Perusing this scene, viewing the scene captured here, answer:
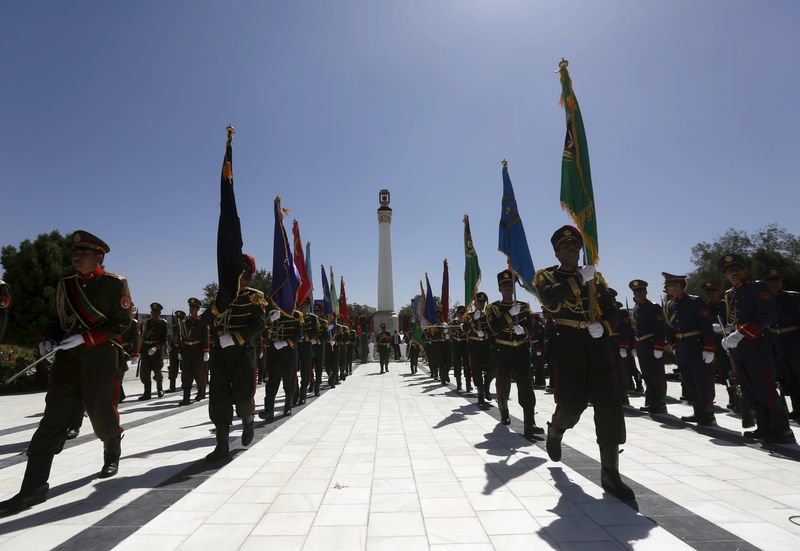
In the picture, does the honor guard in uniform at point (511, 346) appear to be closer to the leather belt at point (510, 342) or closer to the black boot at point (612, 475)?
the leather belt at point (510, 342)

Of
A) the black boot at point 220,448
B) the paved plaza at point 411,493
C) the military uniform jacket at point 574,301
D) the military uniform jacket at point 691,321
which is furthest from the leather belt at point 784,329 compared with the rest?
the black boot at point 220,448

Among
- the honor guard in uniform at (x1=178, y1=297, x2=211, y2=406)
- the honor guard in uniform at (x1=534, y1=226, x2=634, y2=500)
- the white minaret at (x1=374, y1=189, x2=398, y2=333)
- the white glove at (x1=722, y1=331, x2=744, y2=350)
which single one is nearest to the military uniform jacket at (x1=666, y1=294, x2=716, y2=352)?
the white glove at (x1=722, y1=331, x2=744, y2=350)

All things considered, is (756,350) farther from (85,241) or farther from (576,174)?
(85,241)

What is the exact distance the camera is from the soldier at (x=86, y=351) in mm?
4105

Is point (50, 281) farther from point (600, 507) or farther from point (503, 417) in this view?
point (600, 507)

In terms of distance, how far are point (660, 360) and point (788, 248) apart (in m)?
44.8

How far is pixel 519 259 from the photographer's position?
30.5 ft

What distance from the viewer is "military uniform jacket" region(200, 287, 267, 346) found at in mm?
5629

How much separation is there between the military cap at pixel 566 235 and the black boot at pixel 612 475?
1946 mm

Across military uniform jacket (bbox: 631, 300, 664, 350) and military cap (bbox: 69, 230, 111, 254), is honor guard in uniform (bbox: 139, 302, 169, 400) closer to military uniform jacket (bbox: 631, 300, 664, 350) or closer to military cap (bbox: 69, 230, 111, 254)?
military cap (bbox: 69, 230, 111, 254)

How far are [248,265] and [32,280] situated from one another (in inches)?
1057

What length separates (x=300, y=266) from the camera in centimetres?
1151

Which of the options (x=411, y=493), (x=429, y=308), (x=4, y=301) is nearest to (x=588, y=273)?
(x=411, y=493)

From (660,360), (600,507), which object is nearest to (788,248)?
(660,360)
